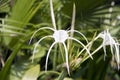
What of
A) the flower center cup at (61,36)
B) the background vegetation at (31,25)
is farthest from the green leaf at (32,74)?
the flower center cup at (61,36)

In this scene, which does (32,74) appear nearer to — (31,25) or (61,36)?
(31,25)

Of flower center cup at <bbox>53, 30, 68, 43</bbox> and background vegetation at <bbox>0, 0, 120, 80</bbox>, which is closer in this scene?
flower center cup at <bbox>53, 30, 68, 43</bbox>

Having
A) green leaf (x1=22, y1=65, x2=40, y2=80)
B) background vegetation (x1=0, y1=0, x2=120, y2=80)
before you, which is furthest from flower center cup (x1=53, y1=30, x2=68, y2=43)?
green leaf (x1=22, y1=65, x2=40, y2=80)

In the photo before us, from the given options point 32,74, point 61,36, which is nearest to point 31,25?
point 32,74

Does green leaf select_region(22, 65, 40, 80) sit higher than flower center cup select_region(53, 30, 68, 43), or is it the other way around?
flower center cup select_region(53, 30, 68, 43)

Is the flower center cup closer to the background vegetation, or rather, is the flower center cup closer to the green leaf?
the background vegetation

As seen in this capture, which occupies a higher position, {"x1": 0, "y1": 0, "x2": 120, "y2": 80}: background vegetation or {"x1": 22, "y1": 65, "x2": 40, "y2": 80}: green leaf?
{"x1": 0, "y1": 0, "x2": 120, "y2": 80}: background vegetation

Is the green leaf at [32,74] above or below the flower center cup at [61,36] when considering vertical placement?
below

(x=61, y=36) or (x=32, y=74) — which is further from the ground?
(x=61, y=36)

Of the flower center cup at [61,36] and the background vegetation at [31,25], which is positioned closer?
the flower center cup at [61,36]

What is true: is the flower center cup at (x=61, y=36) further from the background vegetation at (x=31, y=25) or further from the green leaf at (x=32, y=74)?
the green leaf at (x=32, y=74)

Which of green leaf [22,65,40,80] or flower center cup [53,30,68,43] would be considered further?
green leaf [22,65,40,80]

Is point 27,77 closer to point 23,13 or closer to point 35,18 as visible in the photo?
point 23,13
